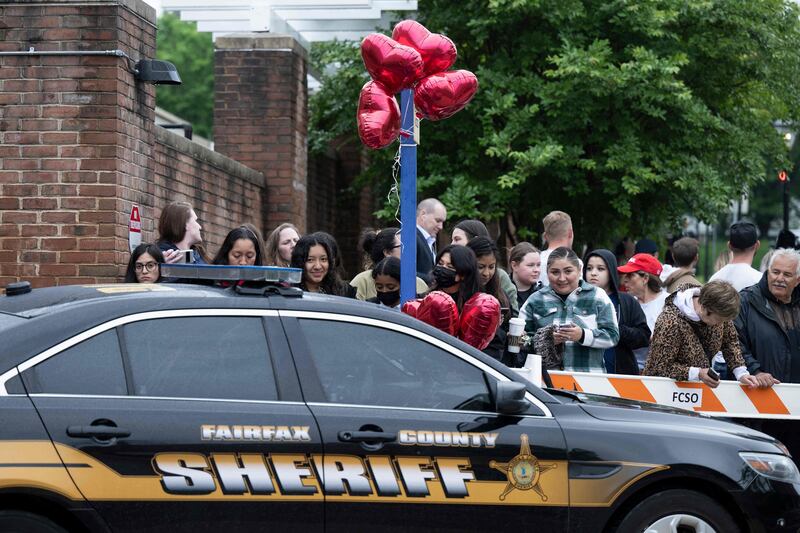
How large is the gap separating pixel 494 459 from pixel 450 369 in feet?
1.45

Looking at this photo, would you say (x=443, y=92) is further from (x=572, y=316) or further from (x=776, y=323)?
(x=776, y=323)

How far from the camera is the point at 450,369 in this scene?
561cm

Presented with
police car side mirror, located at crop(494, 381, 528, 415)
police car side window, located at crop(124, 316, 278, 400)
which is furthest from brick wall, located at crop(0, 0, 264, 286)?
police car side mirror, located at crop(494, 381, 528, 415)

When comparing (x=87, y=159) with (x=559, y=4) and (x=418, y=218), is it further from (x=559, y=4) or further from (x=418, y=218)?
(x=559, y=4)

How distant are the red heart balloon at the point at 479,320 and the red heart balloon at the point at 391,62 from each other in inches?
61.7

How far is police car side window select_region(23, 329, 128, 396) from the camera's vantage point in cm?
499

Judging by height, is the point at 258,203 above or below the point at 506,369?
above

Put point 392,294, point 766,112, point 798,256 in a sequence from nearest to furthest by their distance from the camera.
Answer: point 392,294 → point 798,256 → point 766,112

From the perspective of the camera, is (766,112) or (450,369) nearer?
(450,369)

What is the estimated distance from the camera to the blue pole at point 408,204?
7582mm

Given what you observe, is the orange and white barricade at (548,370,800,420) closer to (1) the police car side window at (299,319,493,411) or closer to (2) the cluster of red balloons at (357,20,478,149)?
(2) the cluster of red balloons at (357,20,478,149)

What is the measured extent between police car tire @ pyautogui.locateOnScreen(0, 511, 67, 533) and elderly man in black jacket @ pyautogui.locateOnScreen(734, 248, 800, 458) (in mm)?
5128

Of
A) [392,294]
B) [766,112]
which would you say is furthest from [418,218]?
[766,112]

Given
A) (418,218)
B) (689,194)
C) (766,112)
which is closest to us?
(418,218)
